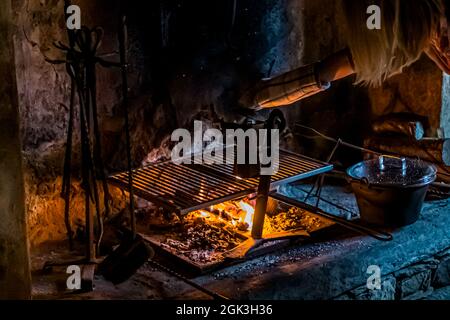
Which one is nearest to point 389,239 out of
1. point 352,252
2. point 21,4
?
point 352,252

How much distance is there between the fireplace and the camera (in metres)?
5.69

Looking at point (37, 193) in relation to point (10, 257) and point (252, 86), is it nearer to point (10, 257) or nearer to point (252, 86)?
point (10, 257)

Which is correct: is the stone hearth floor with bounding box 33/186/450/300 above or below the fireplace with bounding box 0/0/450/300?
below

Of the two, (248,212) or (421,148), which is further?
(421,148)

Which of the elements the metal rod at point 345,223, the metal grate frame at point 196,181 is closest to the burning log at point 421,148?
the metal grate frame at point 196,181

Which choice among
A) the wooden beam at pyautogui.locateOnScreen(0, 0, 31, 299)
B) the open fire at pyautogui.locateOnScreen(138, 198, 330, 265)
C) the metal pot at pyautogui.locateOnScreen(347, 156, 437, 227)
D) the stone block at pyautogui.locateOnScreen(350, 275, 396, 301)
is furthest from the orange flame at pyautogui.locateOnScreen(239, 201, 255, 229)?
the wooden beam at pyautogui.locateOnScreen(0, 0, 31, 299)

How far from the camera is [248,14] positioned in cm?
714

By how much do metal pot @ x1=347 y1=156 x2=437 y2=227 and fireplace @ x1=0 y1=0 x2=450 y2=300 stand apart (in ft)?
0.07

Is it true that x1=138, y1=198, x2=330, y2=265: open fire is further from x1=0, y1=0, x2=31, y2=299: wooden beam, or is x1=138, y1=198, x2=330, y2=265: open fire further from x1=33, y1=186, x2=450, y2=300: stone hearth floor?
x1=0, y1=0, x2=31, y2=299: wooden beam

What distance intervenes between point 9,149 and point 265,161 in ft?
7.58

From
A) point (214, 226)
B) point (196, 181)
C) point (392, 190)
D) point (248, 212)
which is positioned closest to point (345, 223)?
point (392, 190)

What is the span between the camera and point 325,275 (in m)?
5.84

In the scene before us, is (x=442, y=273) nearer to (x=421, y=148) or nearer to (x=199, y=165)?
(x=421, y=148)

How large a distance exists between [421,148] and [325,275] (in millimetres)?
2396
